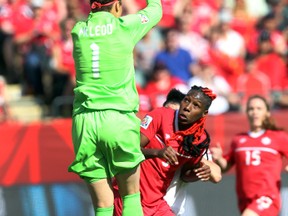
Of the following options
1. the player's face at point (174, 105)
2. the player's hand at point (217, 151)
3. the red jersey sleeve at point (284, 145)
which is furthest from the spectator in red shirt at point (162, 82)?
the player's face at point (174, 105)

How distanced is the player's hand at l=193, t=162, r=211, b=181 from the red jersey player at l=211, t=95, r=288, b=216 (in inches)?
81.9

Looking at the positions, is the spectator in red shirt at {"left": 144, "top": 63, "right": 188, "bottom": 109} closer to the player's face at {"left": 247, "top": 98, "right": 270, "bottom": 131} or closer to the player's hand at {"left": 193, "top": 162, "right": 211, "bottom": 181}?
the player's face at {"left": 247, "top": 98, "right": 270, "bottom": 131}

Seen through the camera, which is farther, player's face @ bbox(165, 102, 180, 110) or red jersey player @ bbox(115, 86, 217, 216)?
player's face @ bbox(165, 102, 180, 110)

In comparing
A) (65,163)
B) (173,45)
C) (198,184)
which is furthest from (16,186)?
(173,45)

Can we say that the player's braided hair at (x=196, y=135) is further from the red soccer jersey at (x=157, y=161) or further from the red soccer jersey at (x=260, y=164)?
the red soccer jersey at (x=260, y=164)

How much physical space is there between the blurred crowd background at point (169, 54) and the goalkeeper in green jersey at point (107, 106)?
5.72m

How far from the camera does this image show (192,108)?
6.75 meters

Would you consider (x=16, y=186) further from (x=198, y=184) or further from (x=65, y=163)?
(x=198, y=184)

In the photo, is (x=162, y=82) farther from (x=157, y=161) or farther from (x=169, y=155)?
(x=169, y=155)

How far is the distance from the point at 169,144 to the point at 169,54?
622 centimetres

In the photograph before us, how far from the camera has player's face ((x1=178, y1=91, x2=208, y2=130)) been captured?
6754mm

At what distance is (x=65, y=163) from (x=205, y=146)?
14.6ft

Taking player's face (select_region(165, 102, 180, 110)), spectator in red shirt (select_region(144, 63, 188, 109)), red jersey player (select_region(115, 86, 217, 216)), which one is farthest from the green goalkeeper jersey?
spectator in red shirt (select_region(144, 63, 188, 109))

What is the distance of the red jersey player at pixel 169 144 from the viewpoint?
6.76m
